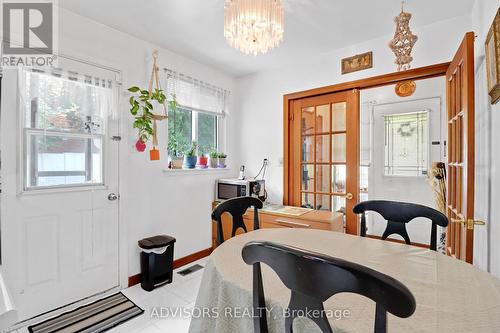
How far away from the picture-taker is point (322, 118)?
10.2 ft

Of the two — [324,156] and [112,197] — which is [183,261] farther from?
[324,156]

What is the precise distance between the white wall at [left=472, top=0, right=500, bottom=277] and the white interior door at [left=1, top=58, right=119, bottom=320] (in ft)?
9.47

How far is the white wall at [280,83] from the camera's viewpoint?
2359 millimetres

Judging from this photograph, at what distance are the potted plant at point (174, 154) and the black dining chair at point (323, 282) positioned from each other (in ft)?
8.04

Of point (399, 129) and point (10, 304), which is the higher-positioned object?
point (399, 129)

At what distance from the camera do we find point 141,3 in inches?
80.4

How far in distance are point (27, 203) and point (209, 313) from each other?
71.7 inches

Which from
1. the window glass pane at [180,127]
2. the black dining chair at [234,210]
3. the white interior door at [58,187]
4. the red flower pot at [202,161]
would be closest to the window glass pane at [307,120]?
the red flower pot at [202,161]

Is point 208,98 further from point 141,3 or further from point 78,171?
point 78,171

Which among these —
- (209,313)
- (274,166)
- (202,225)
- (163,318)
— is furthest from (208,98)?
(209,313)

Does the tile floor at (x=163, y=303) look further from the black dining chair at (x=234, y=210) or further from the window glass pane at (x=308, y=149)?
the window glass pane at (x=308, y=149)

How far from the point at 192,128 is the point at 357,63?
6.98 ft

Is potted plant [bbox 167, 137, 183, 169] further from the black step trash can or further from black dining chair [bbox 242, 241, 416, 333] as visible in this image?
black dining chair [bbox 242, 241, 416, 333]

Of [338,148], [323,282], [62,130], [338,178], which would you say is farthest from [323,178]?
A: [62,130]
